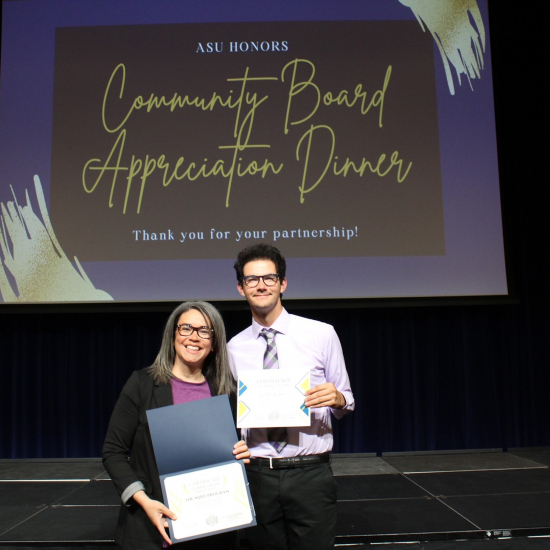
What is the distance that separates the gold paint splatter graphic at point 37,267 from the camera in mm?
3369

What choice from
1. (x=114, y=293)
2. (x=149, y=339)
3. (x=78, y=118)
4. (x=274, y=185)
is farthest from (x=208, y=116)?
(x=149, y=339)

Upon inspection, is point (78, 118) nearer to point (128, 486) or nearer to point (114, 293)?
point (114, 293)

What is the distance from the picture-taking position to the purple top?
123 centimetres

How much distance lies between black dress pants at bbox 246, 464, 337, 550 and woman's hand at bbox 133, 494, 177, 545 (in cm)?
29

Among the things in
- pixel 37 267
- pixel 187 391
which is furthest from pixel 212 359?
pixel 37 267

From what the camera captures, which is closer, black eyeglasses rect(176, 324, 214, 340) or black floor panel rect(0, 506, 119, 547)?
black eyeglasses rect(176, 324, 214, 340)

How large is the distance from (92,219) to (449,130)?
9.06ft

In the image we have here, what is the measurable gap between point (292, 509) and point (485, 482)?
79.6 inches

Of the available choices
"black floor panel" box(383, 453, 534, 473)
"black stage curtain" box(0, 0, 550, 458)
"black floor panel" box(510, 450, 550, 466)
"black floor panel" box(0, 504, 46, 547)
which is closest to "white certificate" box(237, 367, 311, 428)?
A: "black floor panel" box(0, 504, 46, 547)

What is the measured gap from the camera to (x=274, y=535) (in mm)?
1282

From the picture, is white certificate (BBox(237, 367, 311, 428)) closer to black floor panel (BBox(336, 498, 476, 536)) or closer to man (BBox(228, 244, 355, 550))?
man (BBox(228, 244, 355, 550))

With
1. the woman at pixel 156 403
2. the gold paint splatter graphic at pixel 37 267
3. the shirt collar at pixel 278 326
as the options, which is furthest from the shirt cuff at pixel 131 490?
the gold paint splatter graphic at pixel 37 267

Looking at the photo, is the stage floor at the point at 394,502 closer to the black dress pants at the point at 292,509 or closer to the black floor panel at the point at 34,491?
the black floor panel at the point at 34,491

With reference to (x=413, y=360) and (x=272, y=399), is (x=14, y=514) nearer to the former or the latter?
(x=272, y=399)
